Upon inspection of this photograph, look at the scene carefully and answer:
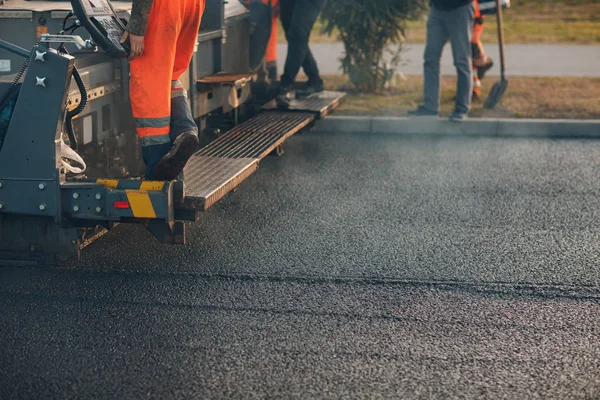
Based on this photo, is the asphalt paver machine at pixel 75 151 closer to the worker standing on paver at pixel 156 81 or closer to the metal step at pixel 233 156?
the metal step at pixel 233 156

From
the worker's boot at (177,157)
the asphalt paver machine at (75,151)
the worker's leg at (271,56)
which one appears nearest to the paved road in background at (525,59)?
the worker's leg at (271,56)

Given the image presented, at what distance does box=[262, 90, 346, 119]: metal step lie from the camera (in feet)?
26.0

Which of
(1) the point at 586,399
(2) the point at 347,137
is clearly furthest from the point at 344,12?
(1) the point at 586,399

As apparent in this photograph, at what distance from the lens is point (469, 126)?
9.36 metres

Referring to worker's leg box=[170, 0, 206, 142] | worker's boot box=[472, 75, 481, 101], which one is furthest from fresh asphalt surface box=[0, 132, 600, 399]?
worker's boot box=[472, 75, 481, 101]

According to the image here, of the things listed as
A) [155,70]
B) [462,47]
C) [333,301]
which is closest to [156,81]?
[155,70]

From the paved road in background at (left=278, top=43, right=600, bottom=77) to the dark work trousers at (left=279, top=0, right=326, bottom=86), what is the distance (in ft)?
10.6

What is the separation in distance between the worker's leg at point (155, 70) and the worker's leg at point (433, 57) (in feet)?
15.4

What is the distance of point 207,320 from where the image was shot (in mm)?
4496

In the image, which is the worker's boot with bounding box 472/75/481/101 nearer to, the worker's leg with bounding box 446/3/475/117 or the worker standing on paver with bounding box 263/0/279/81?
the worker's leg with bounding box 446/3/475/117

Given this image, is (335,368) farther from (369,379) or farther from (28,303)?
(28,303)

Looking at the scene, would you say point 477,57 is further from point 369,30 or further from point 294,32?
point 294,32

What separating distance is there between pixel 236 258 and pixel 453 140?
4.17 meters

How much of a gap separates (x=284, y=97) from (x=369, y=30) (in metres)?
2.82
